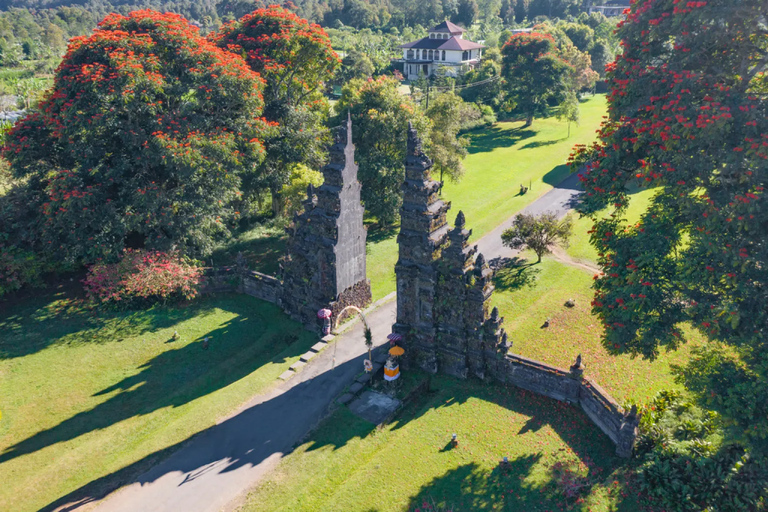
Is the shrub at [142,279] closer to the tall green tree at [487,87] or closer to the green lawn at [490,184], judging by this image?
the green lawn at [490,184]

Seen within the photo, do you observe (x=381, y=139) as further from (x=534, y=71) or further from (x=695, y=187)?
(x=534, y=71)

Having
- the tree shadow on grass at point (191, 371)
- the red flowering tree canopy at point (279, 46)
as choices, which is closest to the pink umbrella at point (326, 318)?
the tree shadow on grass at point (191, 371)

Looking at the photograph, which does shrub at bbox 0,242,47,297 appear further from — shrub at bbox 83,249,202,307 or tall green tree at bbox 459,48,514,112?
tall green tree at bbox 459,48,514,112

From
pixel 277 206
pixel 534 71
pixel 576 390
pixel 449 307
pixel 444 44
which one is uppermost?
pixel 444 44

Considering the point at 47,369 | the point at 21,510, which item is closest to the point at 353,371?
the point at 21,510

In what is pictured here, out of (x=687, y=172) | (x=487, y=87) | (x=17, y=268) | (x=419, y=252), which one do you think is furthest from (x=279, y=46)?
(x=487, y=87)

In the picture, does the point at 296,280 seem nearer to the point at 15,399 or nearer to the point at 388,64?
the point at 15,399

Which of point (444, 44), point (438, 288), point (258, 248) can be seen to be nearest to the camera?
point (438, 288)
